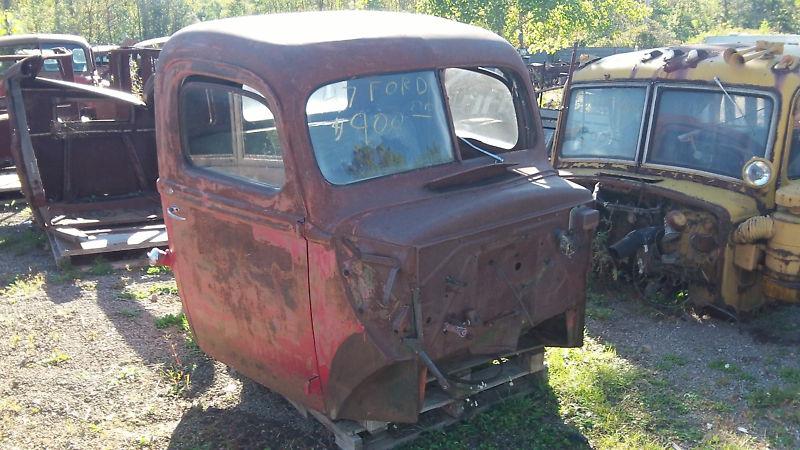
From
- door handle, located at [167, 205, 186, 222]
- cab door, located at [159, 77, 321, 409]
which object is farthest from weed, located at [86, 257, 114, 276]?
door handle, located at [167, 205, 186, 222]

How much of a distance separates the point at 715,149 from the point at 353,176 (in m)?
3.09

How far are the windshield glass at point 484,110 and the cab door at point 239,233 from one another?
3.53 feet

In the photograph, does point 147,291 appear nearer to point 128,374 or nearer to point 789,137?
point 128,374

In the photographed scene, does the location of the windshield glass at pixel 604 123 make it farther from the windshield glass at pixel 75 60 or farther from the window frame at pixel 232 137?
the windshield glass at pixel 75 60

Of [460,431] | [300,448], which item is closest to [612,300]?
[460,431]

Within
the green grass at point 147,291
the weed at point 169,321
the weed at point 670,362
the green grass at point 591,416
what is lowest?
the green grass at point 591,416

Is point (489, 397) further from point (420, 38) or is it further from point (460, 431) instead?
point (420, 38)

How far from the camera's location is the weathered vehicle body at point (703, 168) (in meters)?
4.97

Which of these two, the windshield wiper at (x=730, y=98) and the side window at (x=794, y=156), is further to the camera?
the windshield wiper at (x=730, y=98)

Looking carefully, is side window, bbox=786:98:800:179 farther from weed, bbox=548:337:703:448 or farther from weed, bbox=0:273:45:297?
weed, bbox=0:273:45:297

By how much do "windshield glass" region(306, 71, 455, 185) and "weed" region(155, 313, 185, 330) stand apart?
2.48 meters

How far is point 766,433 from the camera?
3.91 m

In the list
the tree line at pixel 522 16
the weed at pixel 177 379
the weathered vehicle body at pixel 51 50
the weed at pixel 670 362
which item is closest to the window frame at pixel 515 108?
the weed at pixel 670 362

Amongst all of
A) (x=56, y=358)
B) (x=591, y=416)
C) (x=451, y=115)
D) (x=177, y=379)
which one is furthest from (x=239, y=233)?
(x=591, y=416)
